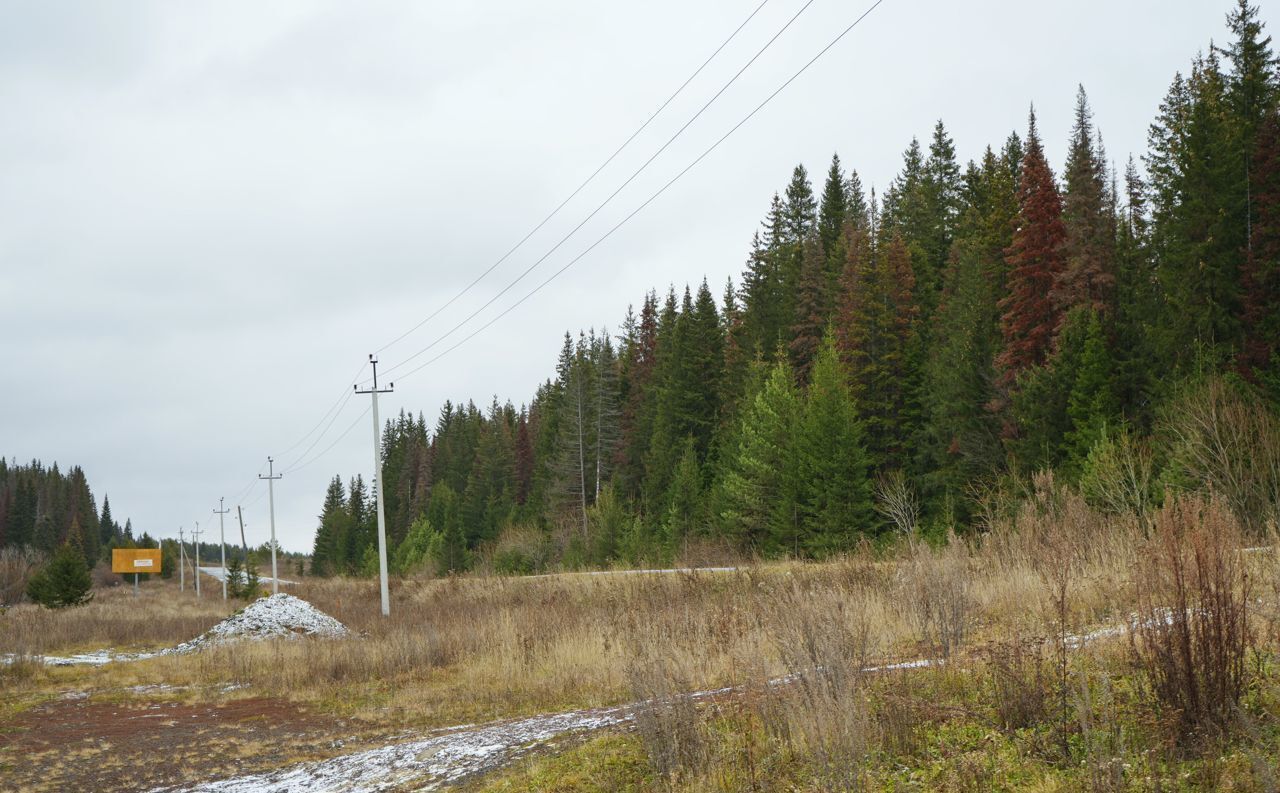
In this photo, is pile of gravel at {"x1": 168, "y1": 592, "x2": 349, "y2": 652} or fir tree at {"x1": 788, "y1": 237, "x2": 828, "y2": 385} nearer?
pile of gravel at {"x1": 168, "y1": 592, "x2": 349, "y2": 652}

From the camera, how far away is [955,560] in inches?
360

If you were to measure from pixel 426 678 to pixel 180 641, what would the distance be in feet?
63.6

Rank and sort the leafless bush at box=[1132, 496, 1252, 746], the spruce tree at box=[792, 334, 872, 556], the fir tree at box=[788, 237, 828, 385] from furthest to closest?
the fir tree at box=[788, 237, 828, 385], the spruce tree at box=[792, 334, 872, 556], the leafless bush at box=[1132, 496, 1252, 746]

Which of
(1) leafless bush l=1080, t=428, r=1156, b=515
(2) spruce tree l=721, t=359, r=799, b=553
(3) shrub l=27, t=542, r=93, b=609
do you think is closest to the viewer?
(1) leafless bush l=1080, t=428, r=1156, b=515

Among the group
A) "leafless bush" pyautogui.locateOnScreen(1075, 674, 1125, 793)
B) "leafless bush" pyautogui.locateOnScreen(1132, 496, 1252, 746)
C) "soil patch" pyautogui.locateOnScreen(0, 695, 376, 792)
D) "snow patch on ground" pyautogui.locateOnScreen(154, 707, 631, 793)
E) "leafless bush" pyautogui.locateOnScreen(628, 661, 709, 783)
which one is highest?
"leafless bush" pyautogui.locateOnScreen(1132, 496, 1252, 746)

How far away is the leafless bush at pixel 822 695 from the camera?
506 cm

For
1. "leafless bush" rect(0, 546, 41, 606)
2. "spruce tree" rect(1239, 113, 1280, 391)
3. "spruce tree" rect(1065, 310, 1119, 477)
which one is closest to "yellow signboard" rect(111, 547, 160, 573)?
"leafless bush" rect(0, 546, 41, 606)

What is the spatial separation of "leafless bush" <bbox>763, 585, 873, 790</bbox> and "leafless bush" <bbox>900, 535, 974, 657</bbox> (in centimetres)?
117

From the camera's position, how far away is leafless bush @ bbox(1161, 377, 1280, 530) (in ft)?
55.1

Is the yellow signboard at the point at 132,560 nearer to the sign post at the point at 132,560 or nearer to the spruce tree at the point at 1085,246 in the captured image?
the sign post at the point at 132,560

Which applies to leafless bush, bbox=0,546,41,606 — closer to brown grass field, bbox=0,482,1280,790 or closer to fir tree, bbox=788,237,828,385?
brown grass field, bbox=0,482,1280,790

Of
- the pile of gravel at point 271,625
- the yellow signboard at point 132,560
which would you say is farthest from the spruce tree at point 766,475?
the yellow signboard at point 132,560

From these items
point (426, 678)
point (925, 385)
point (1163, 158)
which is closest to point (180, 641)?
point (426, 678)

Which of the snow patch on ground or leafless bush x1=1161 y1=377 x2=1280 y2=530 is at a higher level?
leafless bush x1=1161 y1=377 x2=1280 y2=530
